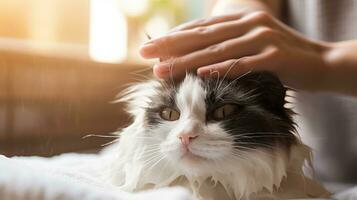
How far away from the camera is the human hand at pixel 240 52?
0.66m

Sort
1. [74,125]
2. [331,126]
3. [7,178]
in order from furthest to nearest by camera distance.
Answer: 1. [74,125]
2. [331,126]
3. [7,178]

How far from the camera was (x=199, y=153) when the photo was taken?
584 millimetres

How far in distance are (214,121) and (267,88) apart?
88 millimetres

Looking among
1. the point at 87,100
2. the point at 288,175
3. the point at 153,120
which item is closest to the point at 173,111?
the point at 153,120

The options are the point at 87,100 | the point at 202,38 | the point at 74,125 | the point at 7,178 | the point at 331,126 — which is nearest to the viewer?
the point at 7,178

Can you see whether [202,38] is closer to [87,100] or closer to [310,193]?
[310,193]

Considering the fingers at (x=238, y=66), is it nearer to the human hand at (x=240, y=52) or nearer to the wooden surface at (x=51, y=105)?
the human hand at (x=240, y=52)

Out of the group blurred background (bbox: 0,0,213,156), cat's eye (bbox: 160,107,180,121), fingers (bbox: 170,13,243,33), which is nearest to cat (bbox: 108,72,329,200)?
cat's eye (bbox: 160,107,180,121)

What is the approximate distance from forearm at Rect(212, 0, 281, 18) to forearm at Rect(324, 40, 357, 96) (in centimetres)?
21

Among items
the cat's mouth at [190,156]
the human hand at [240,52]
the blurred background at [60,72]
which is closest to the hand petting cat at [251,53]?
the human hand at [240,52]

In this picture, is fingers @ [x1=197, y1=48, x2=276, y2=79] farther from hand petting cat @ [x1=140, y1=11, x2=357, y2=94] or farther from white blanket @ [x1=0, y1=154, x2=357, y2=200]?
white blanket @ [x1=0, y1=154, x2=357, y2=200]

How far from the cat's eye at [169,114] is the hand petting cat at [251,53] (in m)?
0.05

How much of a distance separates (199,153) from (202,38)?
0.17m

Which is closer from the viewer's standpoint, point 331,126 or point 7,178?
point 7,178
